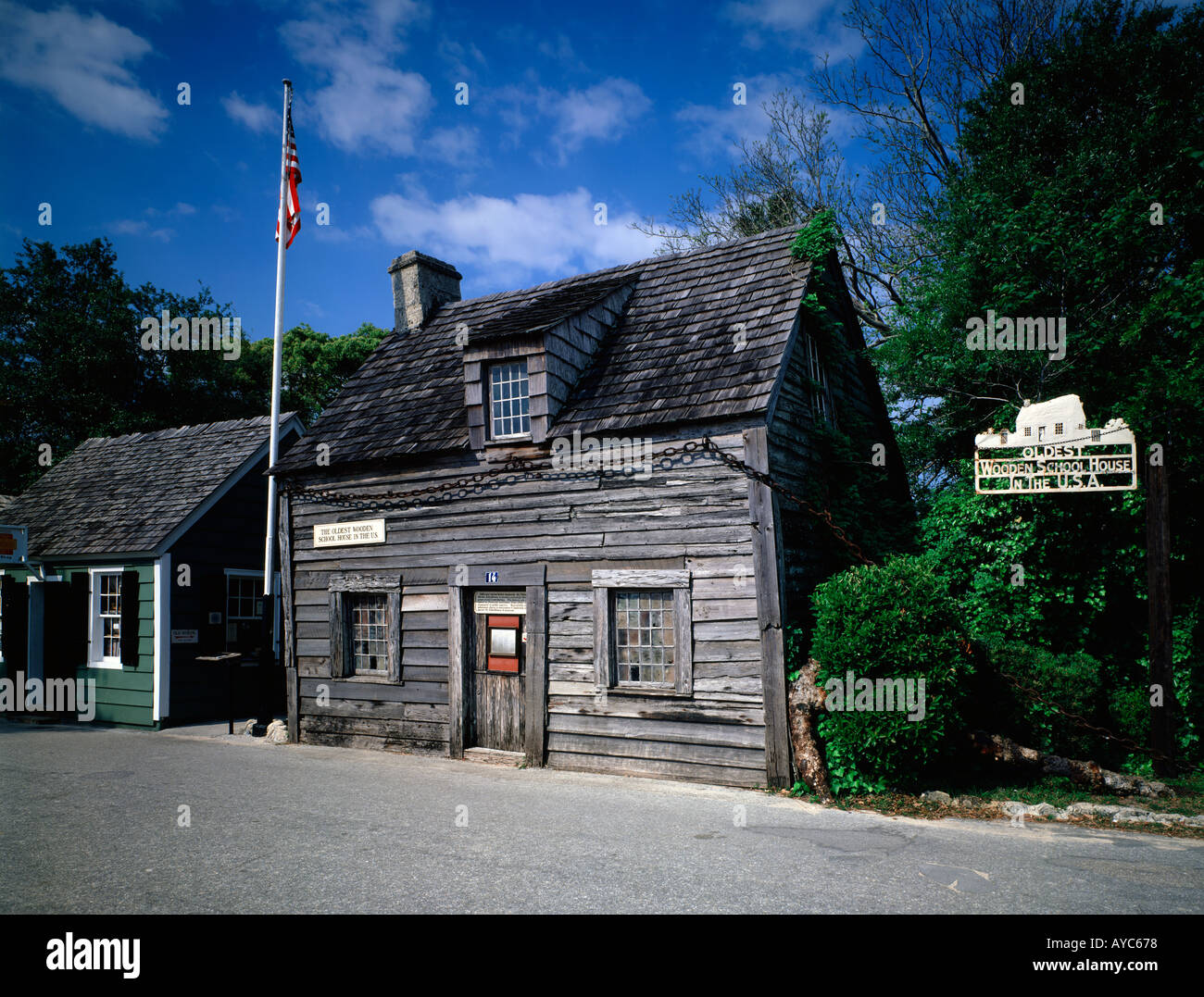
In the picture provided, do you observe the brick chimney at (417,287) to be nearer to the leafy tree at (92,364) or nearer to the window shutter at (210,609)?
the window shutter at (210,609)

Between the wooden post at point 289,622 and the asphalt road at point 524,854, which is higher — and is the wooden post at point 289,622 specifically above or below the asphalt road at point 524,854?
above

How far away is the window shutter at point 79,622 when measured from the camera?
16.1 m

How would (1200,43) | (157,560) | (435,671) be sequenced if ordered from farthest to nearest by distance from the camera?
(157,560) < (1200,43) < (435,671)

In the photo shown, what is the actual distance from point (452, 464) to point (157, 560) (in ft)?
25.4

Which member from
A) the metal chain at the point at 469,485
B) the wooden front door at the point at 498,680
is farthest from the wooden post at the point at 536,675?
the metal chain at the point at 469,485

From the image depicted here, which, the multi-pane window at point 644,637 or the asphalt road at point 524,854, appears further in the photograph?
the multi-pane window at point 644,637

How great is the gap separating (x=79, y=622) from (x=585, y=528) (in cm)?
1251

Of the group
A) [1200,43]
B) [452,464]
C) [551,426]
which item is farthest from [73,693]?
[1200,43]

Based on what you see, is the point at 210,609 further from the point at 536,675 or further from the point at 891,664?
the point at 891,664

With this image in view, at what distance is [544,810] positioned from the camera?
8.08 metres

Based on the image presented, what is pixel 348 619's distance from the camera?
1270 centimetres

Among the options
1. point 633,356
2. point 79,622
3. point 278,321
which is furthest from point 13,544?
point 633,356

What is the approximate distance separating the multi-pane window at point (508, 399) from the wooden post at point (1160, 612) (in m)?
7.94

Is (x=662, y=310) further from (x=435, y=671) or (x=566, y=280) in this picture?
(x=435, y=671)
